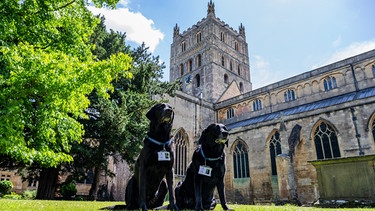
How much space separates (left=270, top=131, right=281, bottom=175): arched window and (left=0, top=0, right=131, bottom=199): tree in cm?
1639

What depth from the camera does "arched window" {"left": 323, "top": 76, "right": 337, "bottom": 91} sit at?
71.7 feet

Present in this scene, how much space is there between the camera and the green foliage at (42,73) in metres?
5.36

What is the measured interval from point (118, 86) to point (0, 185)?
11.7 meters

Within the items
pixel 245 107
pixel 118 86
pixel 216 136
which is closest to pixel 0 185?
pixel 118 86

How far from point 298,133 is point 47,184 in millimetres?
16753

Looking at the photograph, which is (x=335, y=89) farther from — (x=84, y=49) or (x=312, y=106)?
(x=84, y=49)

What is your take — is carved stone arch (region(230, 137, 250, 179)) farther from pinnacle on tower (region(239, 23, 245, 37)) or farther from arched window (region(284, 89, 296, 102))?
pinnacle on tower (region(239, 23, 245, 37))

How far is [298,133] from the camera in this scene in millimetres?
18422

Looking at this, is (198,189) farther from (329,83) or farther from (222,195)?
(329,83)

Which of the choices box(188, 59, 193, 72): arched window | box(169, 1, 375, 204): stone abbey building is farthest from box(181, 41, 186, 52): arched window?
box(169, 1, 375, 204): stone abbey building

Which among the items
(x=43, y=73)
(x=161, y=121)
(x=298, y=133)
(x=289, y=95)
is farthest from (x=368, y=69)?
(x=43, y=73)

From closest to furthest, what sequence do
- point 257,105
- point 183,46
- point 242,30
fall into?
point 257,105 → point 183,46 → point 242,30

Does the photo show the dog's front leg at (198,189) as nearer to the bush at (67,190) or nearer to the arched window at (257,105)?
the bush at (67,190)

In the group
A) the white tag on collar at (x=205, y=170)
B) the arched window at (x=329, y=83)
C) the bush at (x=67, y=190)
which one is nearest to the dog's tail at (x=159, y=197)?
the white tag on collar at (x=205, y=170)
